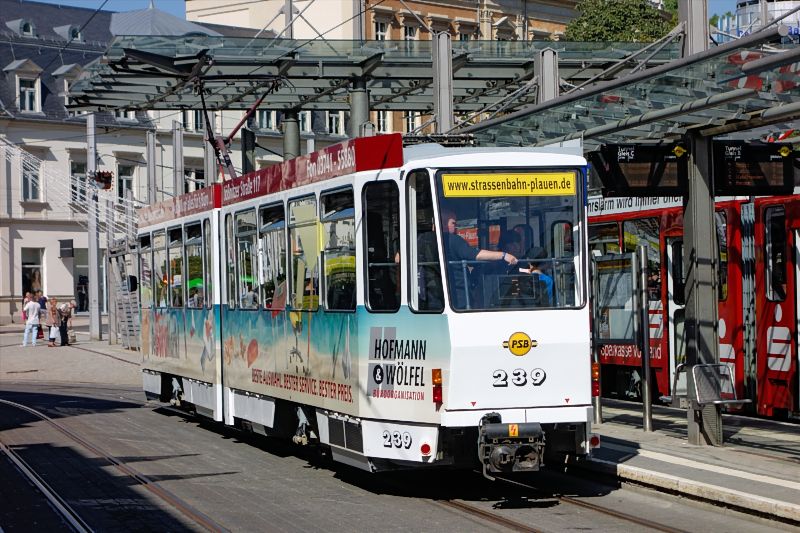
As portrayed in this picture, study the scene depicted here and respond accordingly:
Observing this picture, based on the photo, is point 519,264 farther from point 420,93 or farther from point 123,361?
point 123,361

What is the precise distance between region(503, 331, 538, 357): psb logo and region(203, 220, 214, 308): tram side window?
645 cm

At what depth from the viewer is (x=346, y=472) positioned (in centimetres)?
1382

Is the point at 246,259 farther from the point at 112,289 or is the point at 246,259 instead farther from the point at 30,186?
the point at 30,186

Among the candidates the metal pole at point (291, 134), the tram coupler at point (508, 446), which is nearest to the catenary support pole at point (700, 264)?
the tram coupler at point (508, 446)

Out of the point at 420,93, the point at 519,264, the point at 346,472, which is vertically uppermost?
the point at 420,93

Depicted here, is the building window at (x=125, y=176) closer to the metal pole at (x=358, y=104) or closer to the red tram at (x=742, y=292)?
A: the metal pole at (x=358, y=104)

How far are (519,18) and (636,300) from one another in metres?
53.1

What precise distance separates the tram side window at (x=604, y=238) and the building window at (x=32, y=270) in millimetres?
44470

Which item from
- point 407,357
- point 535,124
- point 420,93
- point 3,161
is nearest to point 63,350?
point 420,93

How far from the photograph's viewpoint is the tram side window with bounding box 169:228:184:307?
61.5 ft

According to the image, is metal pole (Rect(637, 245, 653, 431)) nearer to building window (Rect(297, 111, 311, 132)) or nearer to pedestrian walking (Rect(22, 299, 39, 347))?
pedestrian walking (Rect(22, 299, 39, 347))

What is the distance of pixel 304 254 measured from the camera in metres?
13.5

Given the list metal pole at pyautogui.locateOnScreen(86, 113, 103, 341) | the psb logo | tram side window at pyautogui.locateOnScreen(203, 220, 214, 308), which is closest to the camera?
the psb logo

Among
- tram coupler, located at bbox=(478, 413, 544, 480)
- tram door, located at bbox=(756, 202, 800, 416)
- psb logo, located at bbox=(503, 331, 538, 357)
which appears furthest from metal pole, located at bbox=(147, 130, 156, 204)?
tram coupler, located at bbox=(478, 413, 544, 480)
